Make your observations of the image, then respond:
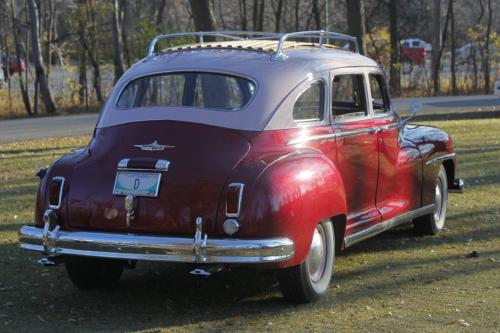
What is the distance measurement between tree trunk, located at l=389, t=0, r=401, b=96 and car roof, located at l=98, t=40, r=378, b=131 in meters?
26.3

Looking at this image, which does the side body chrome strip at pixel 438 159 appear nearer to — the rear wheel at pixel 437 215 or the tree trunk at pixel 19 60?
the rear wheel at pixel 437 215

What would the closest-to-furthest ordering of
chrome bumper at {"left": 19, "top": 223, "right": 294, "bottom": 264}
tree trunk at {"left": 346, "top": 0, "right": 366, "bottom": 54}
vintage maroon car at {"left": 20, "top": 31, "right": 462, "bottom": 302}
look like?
chrome bumper at {"left": 19, "top": 223, "right": 294, "bottom": 264} → vintage maroon car at {"left": 20, "top": 31, "right": 462, "bottom": 302} → tree trunk at {"left": 346, "top": 0, "right": 366, "bottom": 54}

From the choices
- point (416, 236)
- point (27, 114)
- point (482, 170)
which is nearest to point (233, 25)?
point (27, 114)

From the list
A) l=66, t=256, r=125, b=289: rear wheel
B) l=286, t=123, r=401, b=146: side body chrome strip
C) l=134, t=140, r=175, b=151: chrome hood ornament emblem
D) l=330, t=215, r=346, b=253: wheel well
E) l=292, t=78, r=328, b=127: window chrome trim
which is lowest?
l=66, t=256, r=125, b=289: rear wheel

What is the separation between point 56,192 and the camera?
5.23 meters

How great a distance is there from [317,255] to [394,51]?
1183 inches

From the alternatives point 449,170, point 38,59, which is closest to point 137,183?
point 449,170

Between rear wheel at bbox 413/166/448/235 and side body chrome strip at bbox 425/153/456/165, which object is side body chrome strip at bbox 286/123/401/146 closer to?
side body chrome strip at bbox 425/153/456/165

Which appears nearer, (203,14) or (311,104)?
(311,104)

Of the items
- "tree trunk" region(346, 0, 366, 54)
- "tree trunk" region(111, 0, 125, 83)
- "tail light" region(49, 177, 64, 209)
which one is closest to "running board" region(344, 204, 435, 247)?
"tail light" region(49, 177, 64, 209)

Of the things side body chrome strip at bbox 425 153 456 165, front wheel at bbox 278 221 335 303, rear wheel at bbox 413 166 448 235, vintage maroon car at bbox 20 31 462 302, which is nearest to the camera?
vintage maroon car at bbox 20 31 462 302

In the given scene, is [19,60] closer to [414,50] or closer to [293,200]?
[414,50]

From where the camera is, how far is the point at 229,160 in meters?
4.98

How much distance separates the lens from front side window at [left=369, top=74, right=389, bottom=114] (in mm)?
6961
